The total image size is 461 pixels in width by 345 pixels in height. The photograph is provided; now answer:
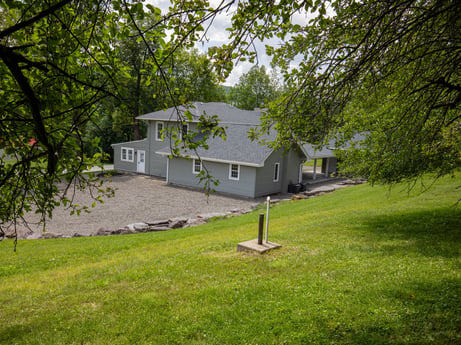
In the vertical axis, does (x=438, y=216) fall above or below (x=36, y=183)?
below

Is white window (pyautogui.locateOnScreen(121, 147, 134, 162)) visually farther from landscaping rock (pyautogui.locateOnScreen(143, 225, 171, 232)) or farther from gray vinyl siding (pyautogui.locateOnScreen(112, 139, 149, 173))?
landscaping rock (pyautogui.locateOnScreen(143, 225, 171, 232))

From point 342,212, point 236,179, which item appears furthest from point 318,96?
point 236,179

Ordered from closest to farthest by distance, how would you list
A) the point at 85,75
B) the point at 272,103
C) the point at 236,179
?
1. the point at 85,75
2. the point at 272,103
3. the point at 236,179

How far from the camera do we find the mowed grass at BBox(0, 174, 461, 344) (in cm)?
481

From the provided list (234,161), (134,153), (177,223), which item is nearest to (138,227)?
(177,223)

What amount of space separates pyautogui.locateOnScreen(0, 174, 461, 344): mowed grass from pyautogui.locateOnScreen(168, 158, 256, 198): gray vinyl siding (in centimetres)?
1236

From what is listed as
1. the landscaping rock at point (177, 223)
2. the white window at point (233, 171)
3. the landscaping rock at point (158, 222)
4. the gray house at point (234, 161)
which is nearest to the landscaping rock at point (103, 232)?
the landscaping rock at point (158, 222)

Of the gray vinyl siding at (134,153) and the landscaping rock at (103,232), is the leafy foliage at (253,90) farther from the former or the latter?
the landscaping rock at (103,232)

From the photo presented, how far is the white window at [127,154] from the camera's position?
3294 centimetres

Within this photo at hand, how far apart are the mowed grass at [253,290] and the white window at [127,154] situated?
72.4 feet

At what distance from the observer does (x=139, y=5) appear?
3.57 metres

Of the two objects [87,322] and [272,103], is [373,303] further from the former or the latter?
[87,322]

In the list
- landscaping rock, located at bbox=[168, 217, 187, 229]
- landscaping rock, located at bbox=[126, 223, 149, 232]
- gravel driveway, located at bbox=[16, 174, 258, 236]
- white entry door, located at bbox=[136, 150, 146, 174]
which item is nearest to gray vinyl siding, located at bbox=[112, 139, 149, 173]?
white entry door, located at bbox=[136, 150, 146, 174]

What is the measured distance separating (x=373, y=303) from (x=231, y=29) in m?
4.42
